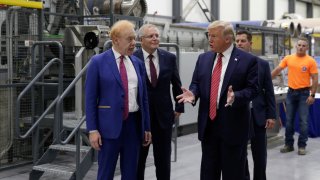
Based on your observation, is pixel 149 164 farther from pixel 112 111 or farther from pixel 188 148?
pixel 112 111

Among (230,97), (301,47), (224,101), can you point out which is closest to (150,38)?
(224,101)

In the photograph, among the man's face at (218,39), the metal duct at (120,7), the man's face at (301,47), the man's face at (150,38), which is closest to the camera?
the man's face at (218,39)

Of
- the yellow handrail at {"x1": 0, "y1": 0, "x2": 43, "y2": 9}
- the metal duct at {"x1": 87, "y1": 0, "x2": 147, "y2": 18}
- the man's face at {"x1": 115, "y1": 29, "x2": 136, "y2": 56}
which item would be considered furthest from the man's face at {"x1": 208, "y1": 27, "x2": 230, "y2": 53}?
the metal duct at {"x1": 87, "y1": 0, "x2": 147, "y2": 18}

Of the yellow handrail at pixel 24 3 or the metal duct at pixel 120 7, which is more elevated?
the metal duct at pixel 120 7

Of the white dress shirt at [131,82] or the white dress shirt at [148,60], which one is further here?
the white dress shirt at [148,60]

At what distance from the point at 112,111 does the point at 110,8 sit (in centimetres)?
319

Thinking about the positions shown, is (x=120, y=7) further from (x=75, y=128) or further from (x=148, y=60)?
(x=148, y=60)

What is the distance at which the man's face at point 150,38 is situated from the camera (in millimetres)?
3709

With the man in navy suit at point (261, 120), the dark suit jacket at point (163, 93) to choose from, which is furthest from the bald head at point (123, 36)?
the man in navy suit at point (261, 120)

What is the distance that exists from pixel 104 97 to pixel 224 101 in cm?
80

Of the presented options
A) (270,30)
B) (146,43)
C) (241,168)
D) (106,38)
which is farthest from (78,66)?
(270,30)

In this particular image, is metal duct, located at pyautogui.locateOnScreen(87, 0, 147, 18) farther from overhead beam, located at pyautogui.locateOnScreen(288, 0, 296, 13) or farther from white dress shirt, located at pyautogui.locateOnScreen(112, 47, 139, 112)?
overhead beam, located at pyautogui.locateOnScreen(288, 0, 296, 13)

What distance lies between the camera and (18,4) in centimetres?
534

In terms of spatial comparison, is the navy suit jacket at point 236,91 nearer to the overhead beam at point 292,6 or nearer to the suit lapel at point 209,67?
the suit lapel at point 209,67
